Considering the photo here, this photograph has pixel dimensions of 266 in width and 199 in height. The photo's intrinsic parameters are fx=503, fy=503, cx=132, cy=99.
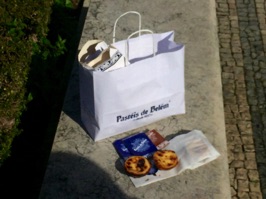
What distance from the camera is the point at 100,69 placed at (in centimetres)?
283

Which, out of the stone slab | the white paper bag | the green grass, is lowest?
the green grass

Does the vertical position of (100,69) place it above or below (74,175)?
above

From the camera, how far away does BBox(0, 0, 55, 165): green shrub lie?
3365 millimetres

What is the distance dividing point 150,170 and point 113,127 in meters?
0.35

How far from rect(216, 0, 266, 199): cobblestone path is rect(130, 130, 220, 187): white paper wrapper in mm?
721

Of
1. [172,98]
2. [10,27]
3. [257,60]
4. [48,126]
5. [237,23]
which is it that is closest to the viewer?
[172,98]

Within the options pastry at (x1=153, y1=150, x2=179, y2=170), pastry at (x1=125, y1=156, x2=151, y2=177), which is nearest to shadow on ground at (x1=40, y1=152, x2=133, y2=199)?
pastry at (x1=125, y1=156, x2=151, y2=177)

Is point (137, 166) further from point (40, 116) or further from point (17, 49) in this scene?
point (17, 49)

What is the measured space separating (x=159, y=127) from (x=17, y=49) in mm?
1367

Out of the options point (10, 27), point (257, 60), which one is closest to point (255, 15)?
point (257, 60)

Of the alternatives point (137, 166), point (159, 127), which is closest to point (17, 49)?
point (159, 127)

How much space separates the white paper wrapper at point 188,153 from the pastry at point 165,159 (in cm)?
4

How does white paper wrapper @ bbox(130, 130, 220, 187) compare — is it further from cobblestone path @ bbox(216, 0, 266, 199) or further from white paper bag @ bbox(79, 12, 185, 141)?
cobblestone path @ bbox(216, 0, 266, 199)

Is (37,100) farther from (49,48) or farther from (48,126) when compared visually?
(49,48)
